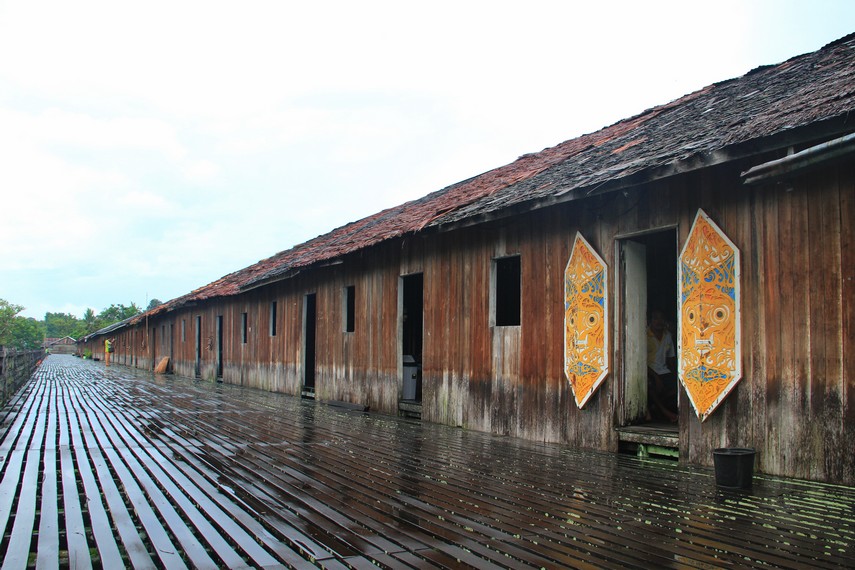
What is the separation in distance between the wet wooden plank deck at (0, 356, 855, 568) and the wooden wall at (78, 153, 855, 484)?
46 centimetres

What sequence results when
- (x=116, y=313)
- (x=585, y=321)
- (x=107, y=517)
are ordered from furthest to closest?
(x=116, y=313) → (x=585, y=321) → (x=107, y=517)

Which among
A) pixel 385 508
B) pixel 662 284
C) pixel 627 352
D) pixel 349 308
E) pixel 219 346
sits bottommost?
pixel 385 508

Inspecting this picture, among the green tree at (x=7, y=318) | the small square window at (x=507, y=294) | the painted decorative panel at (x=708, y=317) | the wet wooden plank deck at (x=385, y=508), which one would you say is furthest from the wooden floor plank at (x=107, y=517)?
the green tree at (x=7, y=318)

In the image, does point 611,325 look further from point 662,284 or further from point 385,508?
point 385,508

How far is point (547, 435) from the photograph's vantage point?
8656mm

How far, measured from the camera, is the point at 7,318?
224ft

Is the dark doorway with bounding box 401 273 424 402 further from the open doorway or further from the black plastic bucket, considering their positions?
the black plastic bucket

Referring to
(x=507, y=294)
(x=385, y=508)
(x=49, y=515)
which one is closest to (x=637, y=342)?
(x=507, y=294)

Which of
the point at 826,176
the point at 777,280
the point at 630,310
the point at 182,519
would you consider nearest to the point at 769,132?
the point at 826,176

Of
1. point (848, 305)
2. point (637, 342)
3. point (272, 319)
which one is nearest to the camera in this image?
point (848, 305)

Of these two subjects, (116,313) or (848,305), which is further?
(116,313)

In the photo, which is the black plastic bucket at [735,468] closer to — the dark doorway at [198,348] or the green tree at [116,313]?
the dark doorway at [198,348]

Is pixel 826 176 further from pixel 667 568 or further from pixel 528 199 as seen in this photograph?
pixel 667 568

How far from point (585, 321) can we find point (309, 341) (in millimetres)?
11574
